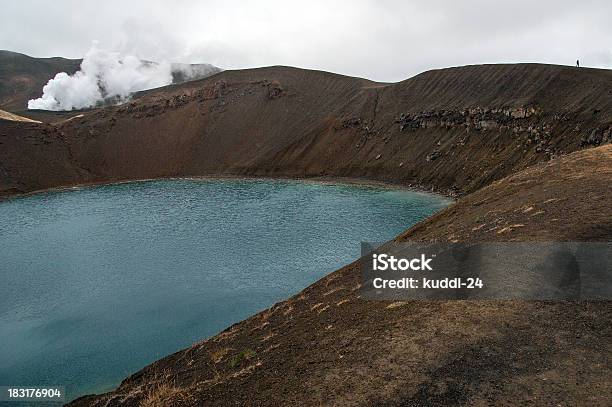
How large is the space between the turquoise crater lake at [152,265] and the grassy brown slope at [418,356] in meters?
9.19

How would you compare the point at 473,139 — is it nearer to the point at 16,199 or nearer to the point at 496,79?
the point at 496,79

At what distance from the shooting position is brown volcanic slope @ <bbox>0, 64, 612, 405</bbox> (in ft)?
38.2

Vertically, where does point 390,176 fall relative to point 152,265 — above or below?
above

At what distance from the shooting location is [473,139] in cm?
8256

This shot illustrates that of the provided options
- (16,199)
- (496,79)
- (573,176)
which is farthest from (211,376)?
(16,199)

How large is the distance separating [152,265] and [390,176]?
56.9 meters

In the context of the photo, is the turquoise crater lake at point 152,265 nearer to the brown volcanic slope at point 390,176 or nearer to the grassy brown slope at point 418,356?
the brown volcanic slope at point 390,176

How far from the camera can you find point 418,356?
12.3m

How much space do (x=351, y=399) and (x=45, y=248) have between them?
54415 millimetres
